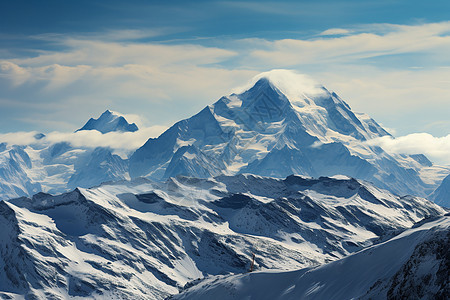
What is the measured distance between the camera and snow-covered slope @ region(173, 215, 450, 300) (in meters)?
103

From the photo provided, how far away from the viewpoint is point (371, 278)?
447ft

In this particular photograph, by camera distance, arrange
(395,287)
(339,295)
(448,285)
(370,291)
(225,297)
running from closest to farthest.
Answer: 1. (448,285)
2. (395,287)
3. (370,291)
4. (339,295)
5. (225,297)

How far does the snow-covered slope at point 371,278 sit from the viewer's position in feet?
339

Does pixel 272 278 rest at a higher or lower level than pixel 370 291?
lower

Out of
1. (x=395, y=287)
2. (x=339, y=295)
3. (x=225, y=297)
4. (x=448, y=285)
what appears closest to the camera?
(x=448, y=285)

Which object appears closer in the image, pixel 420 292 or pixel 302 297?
pixel 420 292

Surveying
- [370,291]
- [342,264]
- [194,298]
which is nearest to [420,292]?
[370,291]

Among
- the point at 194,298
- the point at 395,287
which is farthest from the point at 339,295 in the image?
the point at 194,298

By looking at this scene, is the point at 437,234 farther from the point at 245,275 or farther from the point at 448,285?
the point at 245,275

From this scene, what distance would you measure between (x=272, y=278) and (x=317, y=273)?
19.6 m

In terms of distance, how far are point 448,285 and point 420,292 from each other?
5.34 meters

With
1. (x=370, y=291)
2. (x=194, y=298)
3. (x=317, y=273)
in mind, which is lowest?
(x=194, y=298)

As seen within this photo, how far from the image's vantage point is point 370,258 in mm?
148000

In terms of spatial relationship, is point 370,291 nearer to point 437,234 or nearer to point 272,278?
point 437,234
